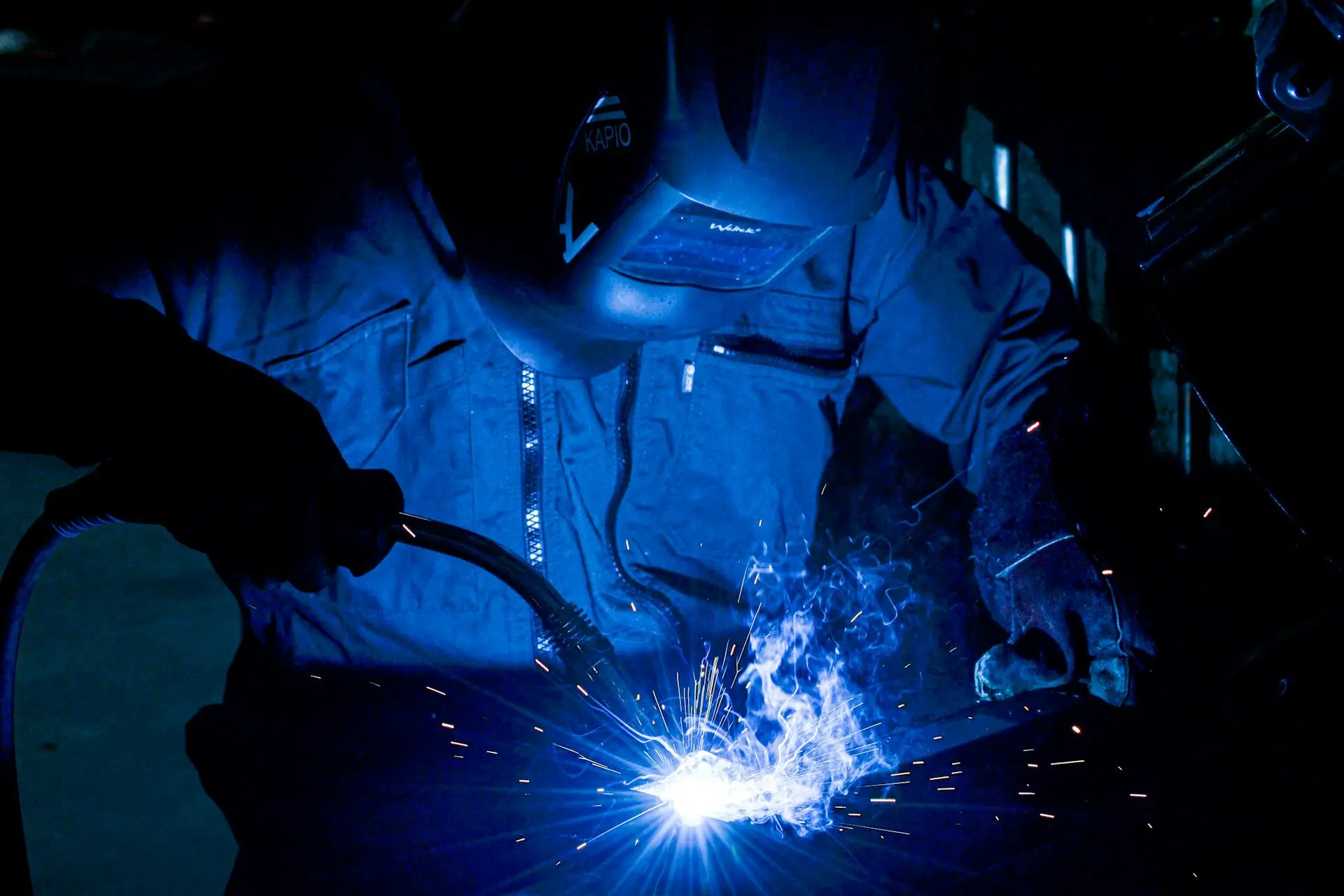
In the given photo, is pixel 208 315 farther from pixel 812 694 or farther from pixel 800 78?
pixel 812 694

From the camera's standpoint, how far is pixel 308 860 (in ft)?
5.56

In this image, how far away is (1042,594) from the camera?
1648mm

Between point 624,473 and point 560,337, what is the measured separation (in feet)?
1.23

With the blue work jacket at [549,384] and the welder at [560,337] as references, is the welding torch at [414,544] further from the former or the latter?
the blue work jacket at [549,384]

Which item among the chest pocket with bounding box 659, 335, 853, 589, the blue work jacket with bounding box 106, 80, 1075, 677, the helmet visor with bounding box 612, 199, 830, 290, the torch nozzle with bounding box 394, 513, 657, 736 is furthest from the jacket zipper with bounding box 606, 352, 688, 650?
the torch nozzle with bounding box 394, 513, 657, 736

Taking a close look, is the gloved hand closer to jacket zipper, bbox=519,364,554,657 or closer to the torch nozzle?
the torch nozzle

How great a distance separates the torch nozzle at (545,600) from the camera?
1.28 metres

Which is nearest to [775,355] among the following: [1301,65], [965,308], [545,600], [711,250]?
[965,308]

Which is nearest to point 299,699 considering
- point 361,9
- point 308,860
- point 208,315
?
point 308,860

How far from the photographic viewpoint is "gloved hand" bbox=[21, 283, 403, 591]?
1.15 m

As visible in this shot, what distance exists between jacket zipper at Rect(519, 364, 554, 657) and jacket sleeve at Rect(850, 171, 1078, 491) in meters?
0.76

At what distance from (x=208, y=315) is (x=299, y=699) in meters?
0.80

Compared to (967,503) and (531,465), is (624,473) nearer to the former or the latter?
(531,465)

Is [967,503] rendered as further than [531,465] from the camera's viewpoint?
Yes
